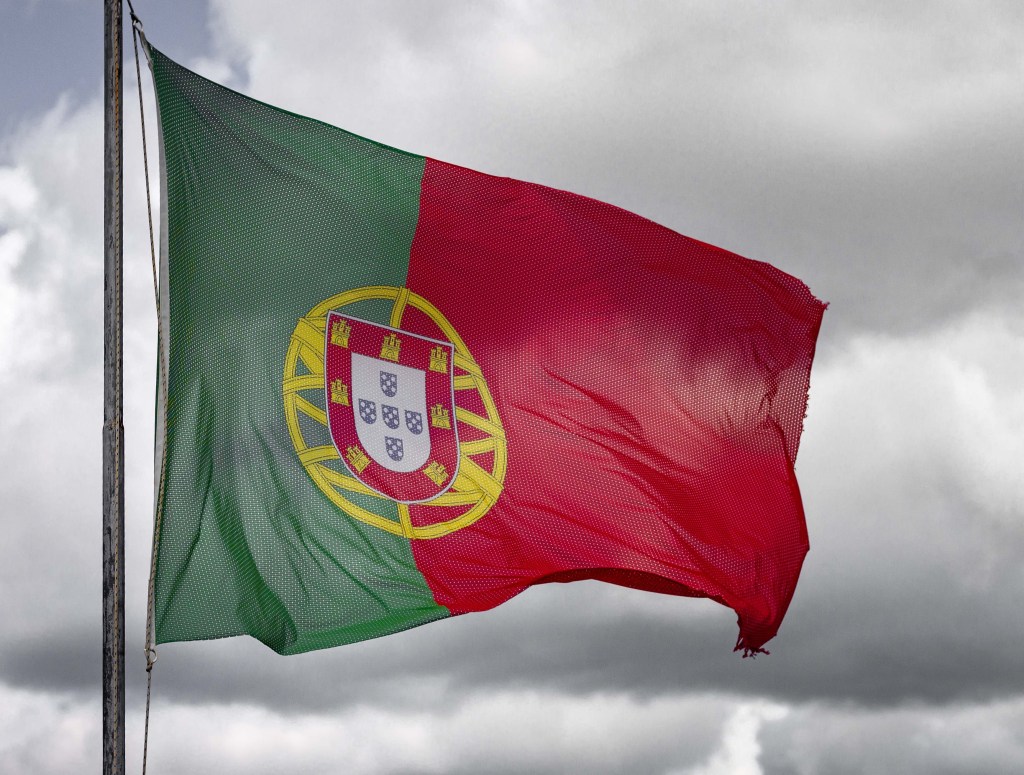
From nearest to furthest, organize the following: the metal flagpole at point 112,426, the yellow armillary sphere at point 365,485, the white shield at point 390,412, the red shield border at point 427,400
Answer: the metal flagpole at point 112,426, the yellow armillary sphere at point 365,485, the red shield border at point 427,400, the white shield at point 390,412

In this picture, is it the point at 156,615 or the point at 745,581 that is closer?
the point at 156,615

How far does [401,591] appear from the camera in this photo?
2033 cm

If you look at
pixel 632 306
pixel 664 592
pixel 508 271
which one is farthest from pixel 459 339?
pixel 664 592

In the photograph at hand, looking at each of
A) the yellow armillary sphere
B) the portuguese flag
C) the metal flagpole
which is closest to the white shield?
the portuguese flag

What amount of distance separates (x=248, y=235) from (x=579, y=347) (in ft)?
18.9

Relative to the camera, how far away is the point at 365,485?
20516 mm

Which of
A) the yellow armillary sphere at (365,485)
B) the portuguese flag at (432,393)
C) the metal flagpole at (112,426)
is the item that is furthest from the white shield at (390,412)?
the metal flagpole at (112,426)

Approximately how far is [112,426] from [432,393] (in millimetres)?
5052

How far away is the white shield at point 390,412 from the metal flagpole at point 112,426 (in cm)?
368

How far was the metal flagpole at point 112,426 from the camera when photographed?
1747 centimetres

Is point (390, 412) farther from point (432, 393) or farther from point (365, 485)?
point (365, 485)

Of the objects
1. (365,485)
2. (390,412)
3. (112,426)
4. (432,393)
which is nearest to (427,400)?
(432,393)

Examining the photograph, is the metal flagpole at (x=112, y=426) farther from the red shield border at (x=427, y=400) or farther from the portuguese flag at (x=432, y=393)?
the red shield border at (x=427, y=400)

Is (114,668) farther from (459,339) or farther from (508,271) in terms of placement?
(508,271)
